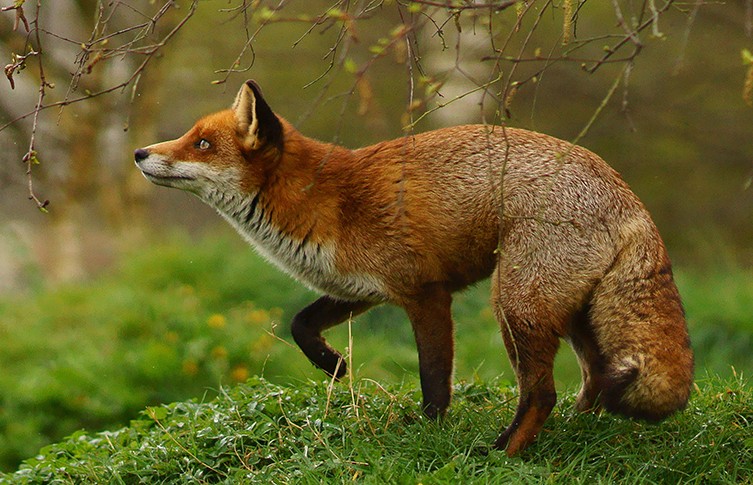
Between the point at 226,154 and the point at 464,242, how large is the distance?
1367 millimetres

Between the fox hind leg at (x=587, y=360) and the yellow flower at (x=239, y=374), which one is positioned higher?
the fox hind leg at (x=587, y=360)

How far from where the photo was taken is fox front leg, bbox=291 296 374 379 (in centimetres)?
557

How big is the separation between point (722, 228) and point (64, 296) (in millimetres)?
9642

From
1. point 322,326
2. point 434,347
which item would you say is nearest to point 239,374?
point 322,326

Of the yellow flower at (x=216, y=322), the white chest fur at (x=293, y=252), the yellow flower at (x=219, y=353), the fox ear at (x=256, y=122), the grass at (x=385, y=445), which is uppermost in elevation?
the fox ear at (x=256, y=122)

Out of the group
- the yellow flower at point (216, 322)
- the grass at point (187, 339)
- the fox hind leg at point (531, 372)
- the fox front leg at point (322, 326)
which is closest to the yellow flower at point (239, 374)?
the grass at point (187, 339)

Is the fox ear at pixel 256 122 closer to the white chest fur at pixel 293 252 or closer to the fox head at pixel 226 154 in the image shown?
the fox head at pixel 226 154

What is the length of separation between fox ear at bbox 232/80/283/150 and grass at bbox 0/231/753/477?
165cm

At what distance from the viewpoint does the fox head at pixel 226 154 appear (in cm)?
536

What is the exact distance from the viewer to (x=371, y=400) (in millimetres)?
5480

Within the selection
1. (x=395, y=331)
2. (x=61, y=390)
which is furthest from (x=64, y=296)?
(x=395, y=331)

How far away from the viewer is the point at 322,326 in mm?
5648

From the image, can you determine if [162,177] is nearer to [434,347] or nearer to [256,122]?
[256,122]

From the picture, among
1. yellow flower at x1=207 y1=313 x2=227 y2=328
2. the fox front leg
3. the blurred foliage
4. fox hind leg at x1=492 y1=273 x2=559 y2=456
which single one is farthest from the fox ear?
the blurred foliage
